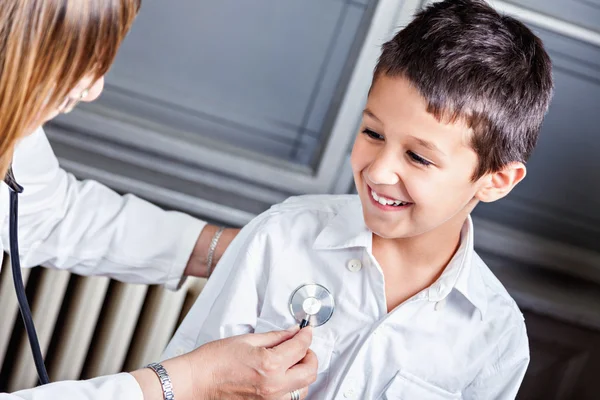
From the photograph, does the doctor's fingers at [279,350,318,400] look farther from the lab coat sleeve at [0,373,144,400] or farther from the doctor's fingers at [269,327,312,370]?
the lab coat sleeve at [0,373,144,400]

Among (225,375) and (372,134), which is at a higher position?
(372,134)

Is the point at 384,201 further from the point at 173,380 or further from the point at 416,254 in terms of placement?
the point at 173,380

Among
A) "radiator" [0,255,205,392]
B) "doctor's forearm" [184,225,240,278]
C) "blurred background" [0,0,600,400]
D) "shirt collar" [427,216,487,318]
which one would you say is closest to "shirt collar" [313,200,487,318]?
"shirt collar" [427,216,487,318]

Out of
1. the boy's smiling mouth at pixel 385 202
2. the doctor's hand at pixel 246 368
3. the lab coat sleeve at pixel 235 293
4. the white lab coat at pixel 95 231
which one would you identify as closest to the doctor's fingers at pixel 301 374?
the doctor's hand at pixel 246 368

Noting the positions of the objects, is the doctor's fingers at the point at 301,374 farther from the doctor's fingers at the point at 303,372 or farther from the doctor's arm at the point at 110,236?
the doctor's arm at the point at 110,236

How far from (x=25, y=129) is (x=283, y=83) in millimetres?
676

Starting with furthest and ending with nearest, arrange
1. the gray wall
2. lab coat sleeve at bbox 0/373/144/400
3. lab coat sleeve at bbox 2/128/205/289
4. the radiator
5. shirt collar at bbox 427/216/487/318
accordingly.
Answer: the radiator < the gray wall < lab coat sleeve at bbox 2/128/205/289 < shirt collar at bbox 427/216/487/318 < lab coat sleeve at bbox 0/373/144/400

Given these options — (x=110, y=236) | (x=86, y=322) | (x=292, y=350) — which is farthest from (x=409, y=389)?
(x=86, y=322)

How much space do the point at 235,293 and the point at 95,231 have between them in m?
0.32

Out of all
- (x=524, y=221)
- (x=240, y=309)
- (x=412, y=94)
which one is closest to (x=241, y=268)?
(x=240, y=309)

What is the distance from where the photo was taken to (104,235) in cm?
126

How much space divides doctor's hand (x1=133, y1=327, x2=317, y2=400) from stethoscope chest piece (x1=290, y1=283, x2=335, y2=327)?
0.02 meters

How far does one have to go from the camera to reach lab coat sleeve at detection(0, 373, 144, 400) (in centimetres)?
96

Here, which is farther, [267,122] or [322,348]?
[267,122]
